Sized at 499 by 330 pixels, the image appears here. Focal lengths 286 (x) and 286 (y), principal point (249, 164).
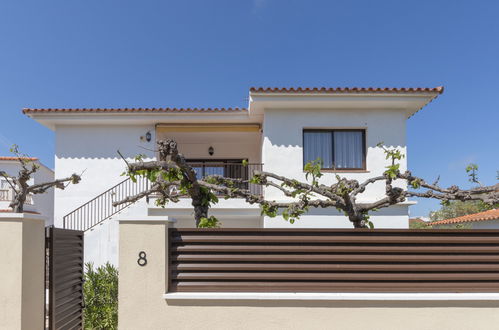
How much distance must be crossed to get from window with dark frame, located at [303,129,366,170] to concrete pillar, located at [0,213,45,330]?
7.52 metres

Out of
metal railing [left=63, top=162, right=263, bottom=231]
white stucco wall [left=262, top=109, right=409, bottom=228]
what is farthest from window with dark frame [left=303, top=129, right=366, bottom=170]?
metal railing [left=63, top=162, right=263, bottom=231]

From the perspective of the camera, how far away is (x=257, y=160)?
12.4m

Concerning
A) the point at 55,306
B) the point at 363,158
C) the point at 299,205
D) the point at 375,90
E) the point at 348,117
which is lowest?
the point at 55,306

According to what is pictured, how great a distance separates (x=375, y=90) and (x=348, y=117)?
1156 millimetres

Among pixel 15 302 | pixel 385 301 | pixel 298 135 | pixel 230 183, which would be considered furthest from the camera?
pixel 298 135

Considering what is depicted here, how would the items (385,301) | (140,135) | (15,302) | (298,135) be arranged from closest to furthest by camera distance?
(15,302), (385,301), (298,135), (140,135)

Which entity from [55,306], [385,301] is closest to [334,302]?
[385,301]

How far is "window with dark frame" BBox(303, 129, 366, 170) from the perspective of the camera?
30.8 feet

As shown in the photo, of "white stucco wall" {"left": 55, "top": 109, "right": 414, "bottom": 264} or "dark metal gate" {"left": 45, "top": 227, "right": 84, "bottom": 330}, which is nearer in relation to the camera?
"dark metal gate" {"left": 45, "top": 227, "right": 84, "bottom": 330}

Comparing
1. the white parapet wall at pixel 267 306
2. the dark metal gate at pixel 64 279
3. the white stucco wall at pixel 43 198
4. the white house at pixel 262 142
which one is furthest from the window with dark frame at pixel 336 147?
the white stucco wall at pixel 43 198

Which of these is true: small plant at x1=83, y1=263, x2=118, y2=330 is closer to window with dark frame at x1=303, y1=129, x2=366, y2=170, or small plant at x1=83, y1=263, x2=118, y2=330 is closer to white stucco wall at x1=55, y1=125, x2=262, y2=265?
white stucco wall at x1=55, y1=125, x2=262, y2=265

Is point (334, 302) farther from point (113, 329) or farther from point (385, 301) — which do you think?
point (113, 329)

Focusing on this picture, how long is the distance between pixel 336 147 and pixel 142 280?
7.58 meters

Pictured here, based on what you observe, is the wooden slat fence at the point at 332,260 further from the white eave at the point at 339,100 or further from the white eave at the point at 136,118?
the white eave at the point at 136,118
